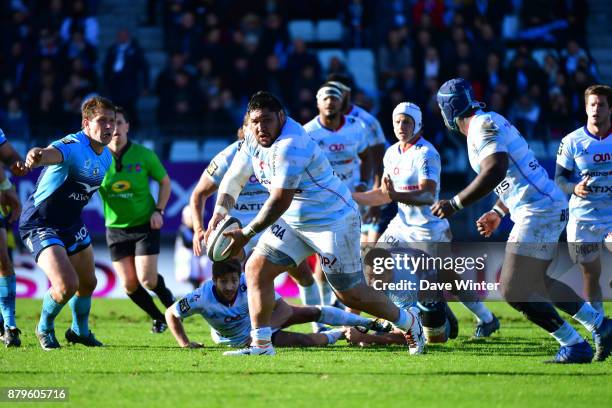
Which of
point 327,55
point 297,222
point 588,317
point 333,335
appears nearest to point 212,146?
point 327,55

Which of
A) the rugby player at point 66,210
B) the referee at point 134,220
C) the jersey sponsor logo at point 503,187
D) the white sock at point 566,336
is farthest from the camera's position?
the referee at point 134,220

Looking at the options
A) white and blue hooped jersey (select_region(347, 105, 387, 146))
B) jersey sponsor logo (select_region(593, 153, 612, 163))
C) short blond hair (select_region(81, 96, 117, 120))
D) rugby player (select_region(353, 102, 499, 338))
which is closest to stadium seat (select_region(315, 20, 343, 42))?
white and blue hooped jersey (select_region(347, 105, 387, 146))

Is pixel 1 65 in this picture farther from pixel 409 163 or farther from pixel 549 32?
pixel 409 163

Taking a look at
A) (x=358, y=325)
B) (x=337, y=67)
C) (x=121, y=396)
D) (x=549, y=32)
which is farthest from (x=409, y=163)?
(x=549, y=32)

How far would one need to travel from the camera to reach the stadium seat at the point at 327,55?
22.9 meters

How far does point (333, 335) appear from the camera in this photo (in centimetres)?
1155

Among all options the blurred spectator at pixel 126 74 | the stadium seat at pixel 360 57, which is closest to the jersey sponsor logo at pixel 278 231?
the blurred spectator at pixel 126 74

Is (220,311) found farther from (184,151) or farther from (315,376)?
(184,151)

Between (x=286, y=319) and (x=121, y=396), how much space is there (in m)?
3.42

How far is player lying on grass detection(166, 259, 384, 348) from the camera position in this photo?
1086 cm

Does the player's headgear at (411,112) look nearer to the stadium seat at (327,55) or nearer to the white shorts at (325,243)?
the white shorts at (325,243)

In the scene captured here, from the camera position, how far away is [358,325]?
37.6ft

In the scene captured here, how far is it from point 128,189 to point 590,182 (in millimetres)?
5529

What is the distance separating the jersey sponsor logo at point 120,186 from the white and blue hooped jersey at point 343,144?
8.02ft
